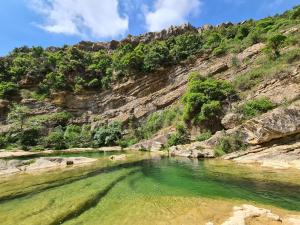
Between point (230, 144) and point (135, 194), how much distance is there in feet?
60.6

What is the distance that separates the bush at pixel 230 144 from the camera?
3055 centimetres

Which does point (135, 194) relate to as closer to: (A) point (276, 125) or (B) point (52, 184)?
(B) point (52, 184)

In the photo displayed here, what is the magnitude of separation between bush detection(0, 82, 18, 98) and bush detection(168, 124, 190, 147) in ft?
158

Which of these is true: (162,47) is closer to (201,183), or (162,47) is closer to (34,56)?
(34,56)

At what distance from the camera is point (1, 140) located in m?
55.9

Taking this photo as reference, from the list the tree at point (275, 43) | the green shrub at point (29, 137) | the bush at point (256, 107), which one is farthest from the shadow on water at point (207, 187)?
the green shrub at point (29, 137)

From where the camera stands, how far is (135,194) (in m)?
15.8

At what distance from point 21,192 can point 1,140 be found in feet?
147

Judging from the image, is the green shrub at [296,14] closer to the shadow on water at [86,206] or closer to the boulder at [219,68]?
the boulder at [219,68]

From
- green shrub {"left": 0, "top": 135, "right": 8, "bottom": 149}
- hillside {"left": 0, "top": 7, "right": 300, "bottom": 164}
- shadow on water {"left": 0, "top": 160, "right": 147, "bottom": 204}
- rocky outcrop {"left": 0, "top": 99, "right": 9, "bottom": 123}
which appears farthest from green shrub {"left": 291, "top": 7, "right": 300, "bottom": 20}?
rocky outcrop {"left": 0, "top": 99, "right": 9, "bottom": 123}

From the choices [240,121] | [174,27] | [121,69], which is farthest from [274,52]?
[174,27]

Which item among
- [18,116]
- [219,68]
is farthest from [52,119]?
[219,68]

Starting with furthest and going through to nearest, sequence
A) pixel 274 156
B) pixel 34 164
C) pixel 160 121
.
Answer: pixel 160 121, pixel 34 164, pixel 274 156

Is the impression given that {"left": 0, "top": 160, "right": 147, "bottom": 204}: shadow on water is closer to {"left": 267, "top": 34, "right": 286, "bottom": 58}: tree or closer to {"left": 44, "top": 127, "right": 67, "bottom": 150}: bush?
{"left": 44, "top": 127, "right": 67, "bottom": 150}: bush
